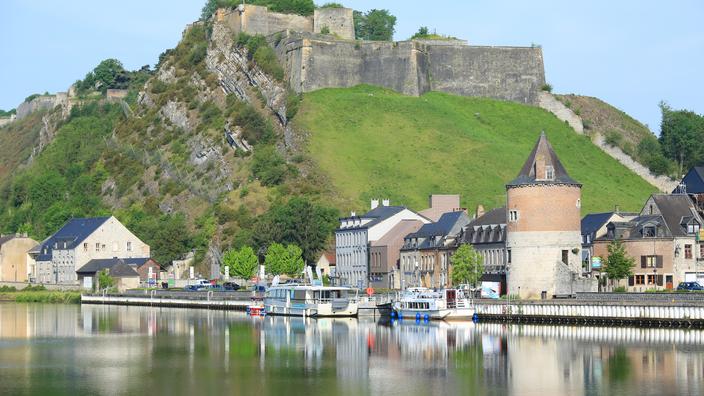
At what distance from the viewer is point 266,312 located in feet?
301

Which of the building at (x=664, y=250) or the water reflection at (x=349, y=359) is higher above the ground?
the building at (x=664, y=250)

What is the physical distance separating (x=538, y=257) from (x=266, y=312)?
21593 mm

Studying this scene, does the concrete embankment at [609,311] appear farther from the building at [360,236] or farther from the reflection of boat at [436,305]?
the building at [360,236]

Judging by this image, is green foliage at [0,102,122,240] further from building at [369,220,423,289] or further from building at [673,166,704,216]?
building at [673,166,704,216]

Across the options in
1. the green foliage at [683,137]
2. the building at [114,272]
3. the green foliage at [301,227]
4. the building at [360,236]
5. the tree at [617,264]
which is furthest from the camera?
the green foliage at [683,137]

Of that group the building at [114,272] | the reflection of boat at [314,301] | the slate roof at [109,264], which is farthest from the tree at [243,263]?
the reflection of boat at [314,301]

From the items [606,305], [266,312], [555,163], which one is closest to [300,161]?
[266,312]

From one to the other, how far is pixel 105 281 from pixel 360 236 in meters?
26.7

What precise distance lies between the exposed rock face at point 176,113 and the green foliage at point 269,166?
59.7 ft

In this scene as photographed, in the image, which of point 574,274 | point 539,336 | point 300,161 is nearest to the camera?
point 539,336

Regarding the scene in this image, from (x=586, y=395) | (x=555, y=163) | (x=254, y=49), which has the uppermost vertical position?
(x=254, y=49)

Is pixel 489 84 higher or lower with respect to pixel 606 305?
higher

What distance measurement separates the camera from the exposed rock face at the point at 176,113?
150 metres

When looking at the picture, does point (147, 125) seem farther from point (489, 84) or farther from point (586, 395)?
point (586, 395)
